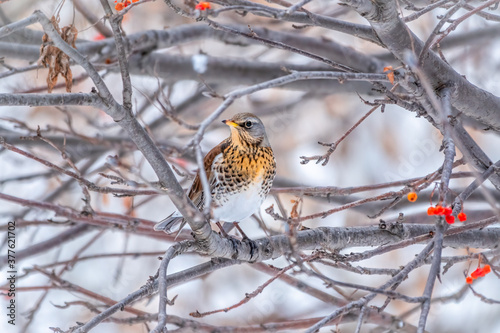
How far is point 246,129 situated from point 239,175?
327 mm

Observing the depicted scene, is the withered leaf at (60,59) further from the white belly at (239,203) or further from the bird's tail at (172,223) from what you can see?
the white belly at (239,203)

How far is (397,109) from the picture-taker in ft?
29.5

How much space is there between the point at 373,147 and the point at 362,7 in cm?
653

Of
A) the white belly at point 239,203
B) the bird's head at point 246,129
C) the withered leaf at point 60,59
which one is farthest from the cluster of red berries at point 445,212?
the bird's head at point 246,129

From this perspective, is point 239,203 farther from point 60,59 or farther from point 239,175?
point 60,59

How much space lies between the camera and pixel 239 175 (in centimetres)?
400

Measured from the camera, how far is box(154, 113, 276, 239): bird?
398 cm

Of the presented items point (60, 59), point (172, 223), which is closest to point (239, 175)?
point (172, 223)

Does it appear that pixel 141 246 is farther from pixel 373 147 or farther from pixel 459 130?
pixel 459 130

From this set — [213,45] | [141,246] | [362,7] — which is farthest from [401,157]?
[362,7]

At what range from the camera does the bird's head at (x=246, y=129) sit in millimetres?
4020

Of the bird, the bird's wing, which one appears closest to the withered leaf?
the bird's wing

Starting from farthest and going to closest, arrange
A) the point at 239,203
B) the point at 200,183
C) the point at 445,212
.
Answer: the point at 239,203, the point at 200,183, the point at 445,212

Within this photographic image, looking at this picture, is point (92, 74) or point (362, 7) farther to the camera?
point (362, 7)
